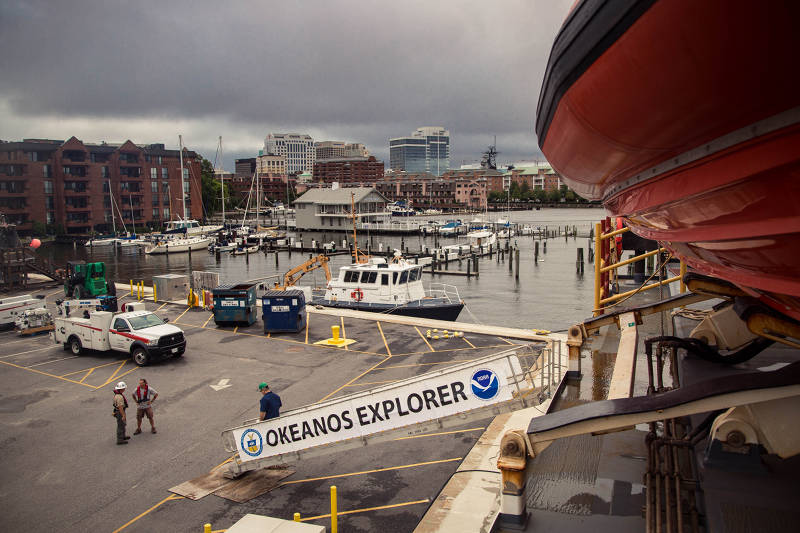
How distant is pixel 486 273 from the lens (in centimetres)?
5138

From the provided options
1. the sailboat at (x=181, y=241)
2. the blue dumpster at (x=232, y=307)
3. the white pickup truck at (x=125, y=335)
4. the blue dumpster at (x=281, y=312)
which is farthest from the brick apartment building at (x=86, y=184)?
the blue dumpster at (x=281, y=312)

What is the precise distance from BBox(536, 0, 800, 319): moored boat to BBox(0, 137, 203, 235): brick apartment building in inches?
3423

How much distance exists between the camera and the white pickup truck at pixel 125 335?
16000 mm

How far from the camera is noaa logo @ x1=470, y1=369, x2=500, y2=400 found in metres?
7.24

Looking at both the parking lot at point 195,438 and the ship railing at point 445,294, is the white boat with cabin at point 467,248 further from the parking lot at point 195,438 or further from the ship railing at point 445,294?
the parking lot at point 195,438

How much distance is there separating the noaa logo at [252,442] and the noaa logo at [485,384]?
3.84 meters

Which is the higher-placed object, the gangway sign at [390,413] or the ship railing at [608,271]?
the ship railing at [608,271]

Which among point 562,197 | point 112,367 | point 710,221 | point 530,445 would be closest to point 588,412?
point 530,445

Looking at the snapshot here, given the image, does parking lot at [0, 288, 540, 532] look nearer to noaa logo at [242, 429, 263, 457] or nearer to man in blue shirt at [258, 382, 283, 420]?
noaa logo at [242, 429, 263, 457]

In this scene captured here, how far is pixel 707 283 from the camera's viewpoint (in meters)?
6.89

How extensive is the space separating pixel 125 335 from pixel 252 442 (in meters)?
9.71

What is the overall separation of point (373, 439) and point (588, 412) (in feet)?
12.2

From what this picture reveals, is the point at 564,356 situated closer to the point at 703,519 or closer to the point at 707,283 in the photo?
the point at 707,283

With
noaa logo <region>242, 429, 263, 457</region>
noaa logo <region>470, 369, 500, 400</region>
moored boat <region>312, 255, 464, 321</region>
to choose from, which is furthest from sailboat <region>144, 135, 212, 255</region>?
noaa logo <region>470, 369, 500, 400</region>
